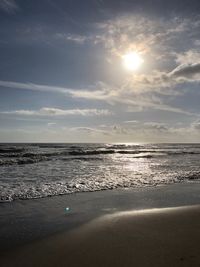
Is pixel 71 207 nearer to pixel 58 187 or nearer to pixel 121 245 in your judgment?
pixel 58 187

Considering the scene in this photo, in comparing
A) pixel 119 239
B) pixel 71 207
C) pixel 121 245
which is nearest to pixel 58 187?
pixel 71 207

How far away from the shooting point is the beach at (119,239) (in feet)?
13.5

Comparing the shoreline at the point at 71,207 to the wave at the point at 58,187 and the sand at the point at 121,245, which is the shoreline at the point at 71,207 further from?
the wave at the point at 58,187

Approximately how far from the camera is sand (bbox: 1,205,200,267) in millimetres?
4078

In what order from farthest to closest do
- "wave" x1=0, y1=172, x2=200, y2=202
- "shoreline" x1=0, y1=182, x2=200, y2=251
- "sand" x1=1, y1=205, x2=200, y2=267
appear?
"wave" x1=0, y1=172, x2=200, y2=202 → "shoreline" x1=0, y1=182, x2=200, y2=251 → "sand" x1=1, y1=205, x2=200, y2=267

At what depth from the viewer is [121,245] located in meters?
4.66

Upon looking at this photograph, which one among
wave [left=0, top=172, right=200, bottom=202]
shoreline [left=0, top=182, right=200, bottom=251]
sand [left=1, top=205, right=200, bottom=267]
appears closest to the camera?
sand [left=1, top=205, right=200, bottom=267]

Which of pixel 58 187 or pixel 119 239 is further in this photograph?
pixel 58 187

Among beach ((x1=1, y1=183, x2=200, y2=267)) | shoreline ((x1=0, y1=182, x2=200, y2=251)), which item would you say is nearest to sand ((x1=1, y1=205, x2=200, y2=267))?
beach ((x1=1, y1=183, x2=200, y2=267))

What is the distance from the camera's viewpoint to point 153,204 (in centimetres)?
818

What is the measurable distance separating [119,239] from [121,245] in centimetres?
32

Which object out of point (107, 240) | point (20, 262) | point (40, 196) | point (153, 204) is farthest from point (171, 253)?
point (40, 196)

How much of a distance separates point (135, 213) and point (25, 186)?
18.0ft

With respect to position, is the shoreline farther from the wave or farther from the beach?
the wave
